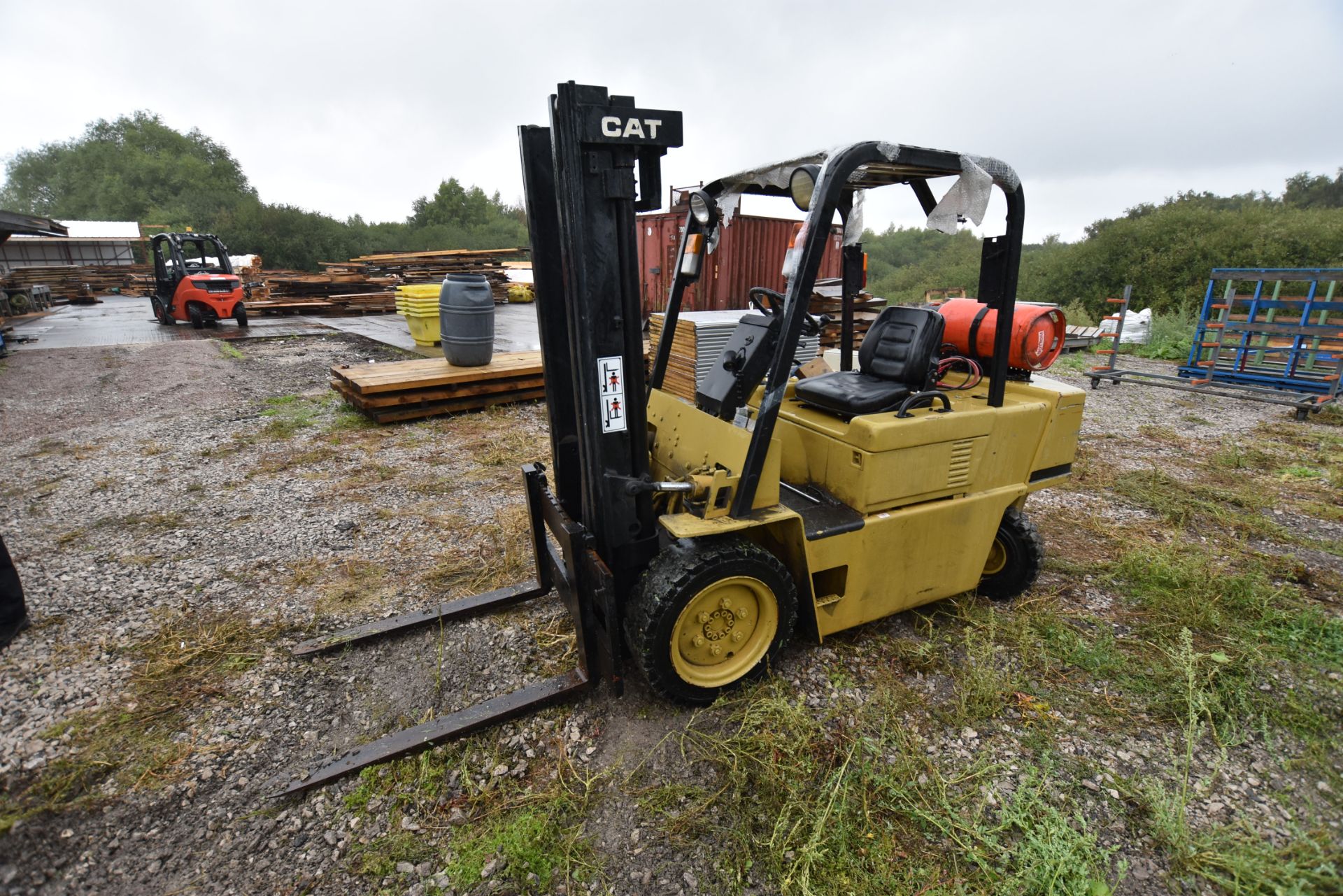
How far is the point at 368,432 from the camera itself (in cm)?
723

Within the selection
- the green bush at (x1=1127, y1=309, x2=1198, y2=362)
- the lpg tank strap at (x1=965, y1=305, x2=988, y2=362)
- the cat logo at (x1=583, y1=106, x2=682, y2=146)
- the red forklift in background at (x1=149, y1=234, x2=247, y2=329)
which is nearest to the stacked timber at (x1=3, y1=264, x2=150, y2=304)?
the red forklift in background at (x1=149, y1=234, x2=247, y2=329)

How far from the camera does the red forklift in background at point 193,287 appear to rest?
15.8 meters

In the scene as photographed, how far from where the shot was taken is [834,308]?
10.4 metres

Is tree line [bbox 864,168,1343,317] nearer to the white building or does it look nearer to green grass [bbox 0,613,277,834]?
green grass [bbox 0,613,277,834]

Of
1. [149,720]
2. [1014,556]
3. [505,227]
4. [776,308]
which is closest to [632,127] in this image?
[776,308]

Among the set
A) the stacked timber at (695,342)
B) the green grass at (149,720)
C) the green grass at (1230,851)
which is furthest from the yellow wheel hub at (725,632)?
the stacked timber at (695,342)

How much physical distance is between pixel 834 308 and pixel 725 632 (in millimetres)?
8559

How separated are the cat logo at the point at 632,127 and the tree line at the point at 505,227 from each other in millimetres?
8315

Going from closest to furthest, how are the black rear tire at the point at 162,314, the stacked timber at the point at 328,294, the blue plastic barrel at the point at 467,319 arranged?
the blue plastic barrel at the point at 467,319
the black rear tire at the point at 162,314
the stacked timber at the point at 328,294

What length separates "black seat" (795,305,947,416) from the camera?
3.16 meters

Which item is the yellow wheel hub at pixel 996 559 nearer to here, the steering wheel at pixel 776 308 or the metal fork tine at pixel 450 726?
the steering wheel at pixel 776 308

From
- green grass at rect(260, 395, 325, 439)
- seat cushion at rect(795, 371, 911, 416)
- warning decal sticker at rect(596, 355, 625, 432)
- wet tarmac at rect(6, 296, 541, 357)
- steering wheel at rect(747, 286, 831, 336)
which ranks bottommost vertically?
green grass at rect(260, 395, 325, 439)

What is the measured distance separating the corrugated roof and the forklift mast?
1823 inches

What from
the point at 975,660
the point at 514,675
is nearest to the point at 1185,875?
the point at 975,660
